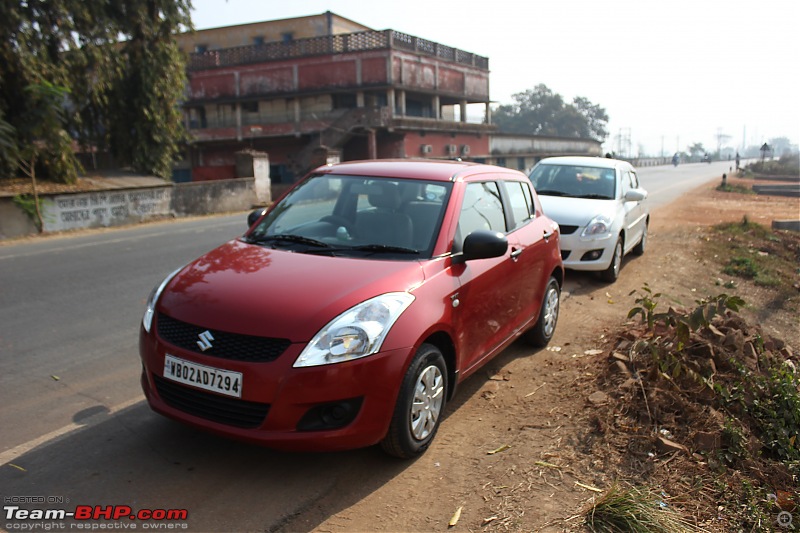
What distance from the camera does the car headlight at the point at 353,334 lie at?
3.20 meters

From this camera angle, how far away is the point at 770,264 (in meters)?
11.1

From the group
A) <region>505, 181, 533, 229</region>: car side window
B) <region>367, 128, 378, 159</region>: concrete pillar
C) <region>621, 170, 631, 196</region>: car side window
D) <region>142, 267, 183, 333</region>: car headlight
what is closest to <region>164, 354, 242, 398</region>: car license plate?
<region>142, 267, 183, 333</region>: car headlight

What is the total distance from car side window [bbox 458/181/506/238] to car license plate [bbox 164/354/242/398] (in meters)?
1.89

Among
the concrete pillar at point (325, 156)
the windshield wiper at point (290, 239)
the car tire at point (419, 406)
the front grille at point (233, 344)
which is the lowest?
the car tire at point (419, 406)

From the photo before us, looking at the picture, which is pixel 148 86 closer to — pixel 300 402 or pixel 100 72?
pixel 100 72

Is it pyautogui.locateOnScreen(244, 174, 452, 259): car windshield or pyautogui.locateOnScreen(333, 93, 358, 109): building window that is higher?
pyautogui.locateOnScreen(333, 93, 358, 109): building window

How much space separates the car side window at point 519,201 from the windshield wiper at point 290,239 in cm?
183

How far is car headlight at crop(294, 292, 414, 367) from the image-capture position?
126 inches

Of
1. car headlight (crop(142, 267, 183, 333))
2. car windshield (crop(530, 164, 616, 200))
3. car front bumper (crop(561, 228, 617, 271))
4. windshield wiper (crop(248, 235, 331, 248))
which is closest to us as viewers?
car headlight (crop(142, 267, 183, 333))

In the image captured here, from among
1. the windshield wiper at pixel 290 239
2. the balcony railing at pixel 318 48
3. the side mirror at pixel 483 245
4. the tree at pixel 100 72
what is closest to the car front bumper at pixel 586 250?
the side mirror at pixel 483 245

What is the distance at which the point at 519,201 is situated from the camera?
570 centimetres

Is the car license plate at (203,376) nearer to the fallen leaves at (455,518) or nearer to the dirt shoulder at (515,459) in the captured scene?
the dirt shoulder at (515,459)

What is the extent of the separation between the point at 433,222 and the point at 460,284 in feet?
1.61

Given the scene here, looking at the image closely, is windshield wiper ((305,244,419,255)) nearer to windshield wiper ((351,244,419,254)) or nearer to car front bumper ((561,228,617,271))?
windshield wiper ((351,244,419,254))
